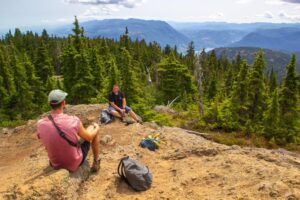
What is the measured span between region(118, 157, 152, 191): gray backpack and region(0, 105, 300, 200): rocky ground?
0.16m

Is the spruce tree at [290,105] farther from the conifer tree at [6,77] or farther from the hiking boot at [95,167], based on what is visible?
the conifer tree at [6,77]

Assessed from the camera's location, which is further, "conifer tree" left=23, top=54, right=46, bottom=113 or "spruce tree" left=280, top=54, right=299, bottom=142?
"conifer tree" left=23, top=54, right=46, bottom=113

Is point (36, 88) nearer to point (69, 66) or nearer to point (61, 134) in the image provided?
point (69, 66)

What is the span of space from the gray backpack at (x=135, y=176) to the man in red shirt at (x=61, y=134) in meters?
1.13

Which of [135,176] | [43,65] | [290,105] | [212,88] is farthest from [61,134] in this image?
[212,88]

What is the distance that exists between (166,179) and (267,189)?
2.51 metres

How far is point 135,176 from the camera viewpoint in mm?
6680

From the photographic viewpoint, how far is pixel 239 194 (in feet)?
19.8

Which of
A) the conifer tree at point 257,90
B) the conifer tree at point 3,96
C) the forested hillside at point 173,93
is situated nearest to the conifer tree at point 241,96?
the forested hillside at point 173,93

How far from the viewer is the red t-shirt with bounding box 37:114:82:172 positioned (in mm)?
5820

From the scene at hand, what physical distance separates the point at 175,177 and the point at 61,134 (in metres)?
3.25

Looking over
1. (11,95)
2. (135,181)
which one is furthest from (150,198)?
(11,95)

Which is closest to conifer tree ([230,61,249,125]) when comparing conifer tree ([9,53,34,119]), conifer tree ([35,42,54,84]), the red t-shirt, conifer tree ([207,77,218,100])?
conifer tree ([207,77,218,100])

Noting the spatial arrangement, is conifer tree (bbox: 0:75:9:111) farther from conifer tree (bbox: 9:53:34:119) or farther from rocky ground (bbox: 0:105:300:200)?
rocky ground (bbox: 0:105:300:200)
